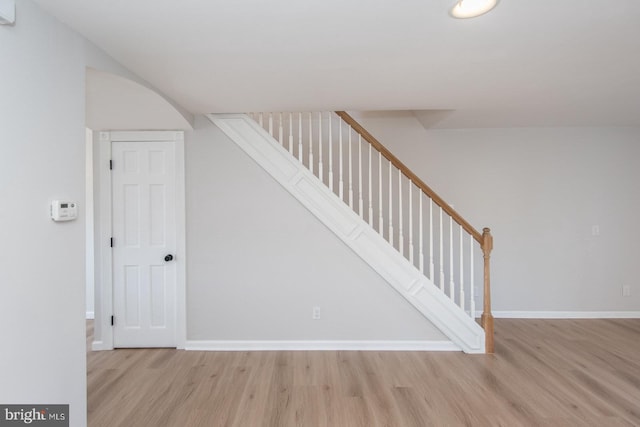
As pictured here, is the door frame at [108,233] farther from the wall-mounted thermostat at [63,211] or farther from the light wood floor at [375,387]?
the wall-mounted thermostat at [63,211]

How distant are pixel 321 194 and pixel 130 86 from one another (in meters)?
1.73

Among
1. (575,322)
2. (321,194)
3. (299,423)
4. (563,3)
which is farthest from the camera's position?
(575,322)

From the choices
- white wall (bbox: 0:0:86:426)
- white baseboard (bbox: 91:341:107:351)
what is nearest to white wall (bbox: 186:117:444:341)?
white baseboard (bbox: 91:341:107:351)

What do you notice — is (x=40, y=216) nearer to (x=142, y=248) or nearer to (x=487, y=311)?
(x=142, y=248)

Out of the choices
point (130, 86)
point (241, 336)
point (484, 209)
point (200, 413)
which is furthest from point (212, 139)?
point (484, 209)

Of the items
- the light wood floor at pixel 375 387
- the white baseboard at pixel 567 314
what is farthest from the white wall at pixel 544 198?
the light wood floor at pixel 375 387

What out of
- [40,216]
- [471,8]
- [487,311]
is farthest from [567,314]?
[40,216]

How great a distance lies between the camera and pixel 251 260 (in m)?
3.09

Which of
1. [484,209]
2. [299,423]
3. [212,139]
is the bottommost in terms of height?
[299,423]

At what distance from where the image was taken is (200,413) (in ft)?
6.92

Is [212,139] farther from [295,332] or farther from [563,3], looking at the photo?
[563,3]

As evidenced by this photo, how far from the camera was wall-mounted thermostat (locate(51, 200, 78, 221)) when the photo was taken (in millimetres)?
1407

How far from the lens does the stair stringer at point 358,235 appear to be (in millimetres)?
2984

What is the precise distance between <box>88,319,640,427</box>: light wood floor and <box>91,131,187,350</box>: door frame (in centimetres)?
27
